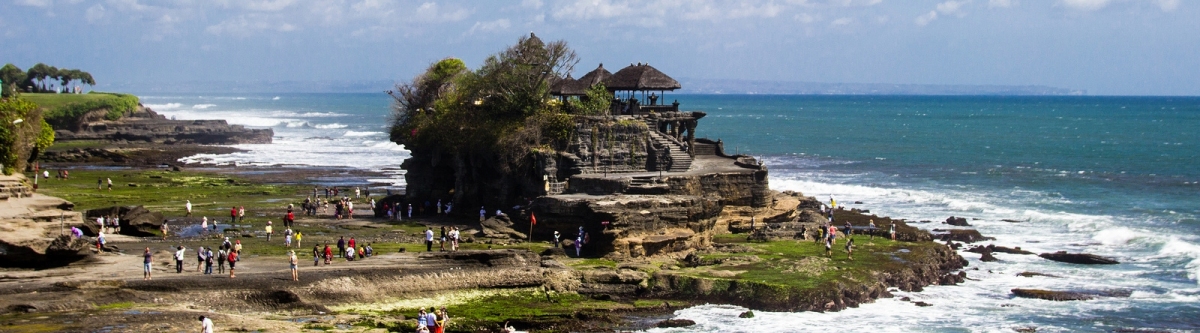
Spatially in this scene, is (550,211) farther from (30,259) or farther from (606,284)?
(30,259)

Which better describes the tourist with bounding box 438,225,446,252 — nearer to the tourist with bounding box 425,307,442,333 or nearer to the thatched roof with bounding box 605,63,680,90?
the tourist with bounding box 425,307,442,333

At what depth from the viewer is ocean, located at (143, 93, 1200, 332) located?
34.8 metres

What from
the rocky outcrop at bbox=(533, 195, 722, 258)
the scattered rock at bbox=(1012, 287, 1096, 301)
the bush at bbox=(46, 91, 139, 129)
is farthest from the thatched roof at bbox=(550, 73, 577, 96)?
the bush at bbox=(46, 91, 139, 129)

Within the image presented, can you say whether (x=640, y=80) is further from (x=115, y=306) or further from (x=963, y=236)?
(x=115, y=306)

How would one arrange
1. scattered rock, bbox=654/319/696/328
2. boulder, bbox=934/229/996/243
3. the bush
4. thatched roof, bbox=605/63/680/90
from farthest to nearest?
1. the bush
2. thatched roof, bbox=605/63/680/90
3. boulder, bbox=934/229/996/243
4. scattered rock, bbox=654/319/696/328

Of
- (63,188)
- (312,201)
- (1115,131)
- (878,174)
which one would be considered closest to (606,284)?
(312,201)

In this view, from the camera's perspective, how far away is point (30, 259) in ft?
109

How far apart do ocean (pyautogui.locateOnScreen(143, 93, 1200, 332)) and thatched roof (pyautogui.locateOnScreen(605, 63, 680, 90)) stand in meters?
12.8

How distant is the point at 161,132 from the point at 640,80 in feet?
233

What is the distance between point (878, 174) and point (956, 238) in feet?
103

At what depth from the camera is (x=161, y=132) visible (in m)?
111

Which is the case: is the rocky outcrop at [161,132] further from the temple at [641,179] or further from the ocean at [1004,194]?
the temple at [641,179]

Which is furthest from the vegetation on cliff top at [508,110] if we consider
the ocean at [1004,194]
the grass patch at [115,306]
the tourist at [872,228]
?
the grass patch at [115,306]

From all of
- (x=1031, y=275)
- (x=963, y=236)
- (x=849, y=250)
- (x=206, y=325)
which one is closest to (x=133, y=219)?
(x=206, y=325)
